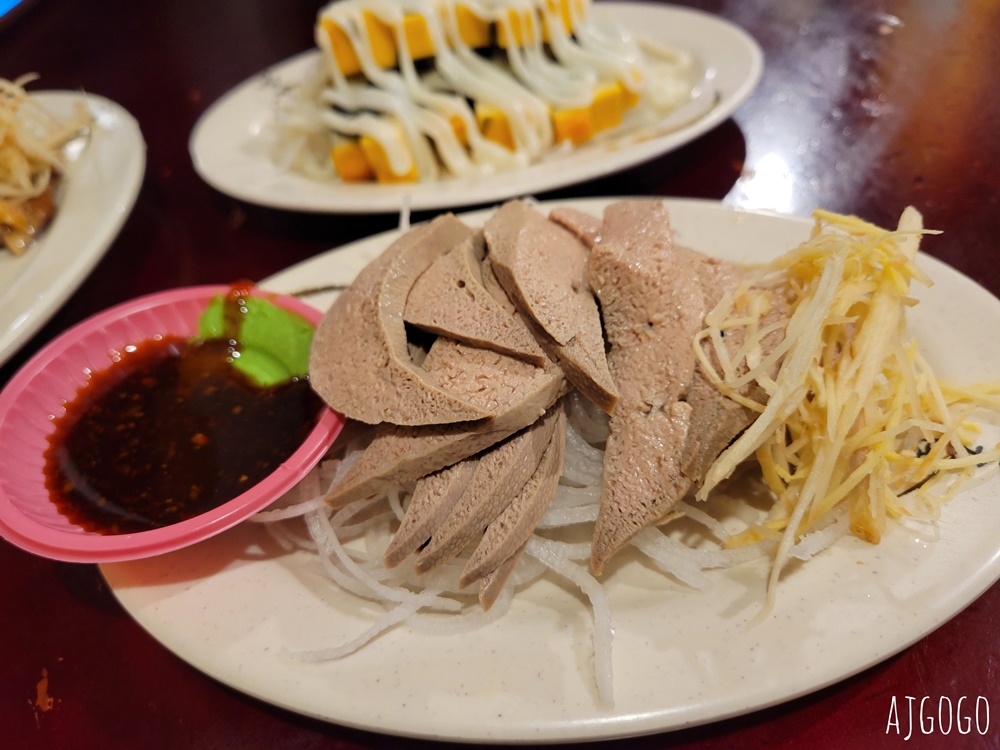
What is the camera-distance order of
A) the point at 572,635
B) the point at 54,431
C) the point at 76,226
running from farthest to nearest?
the point at 76,226 < the point at 54,431 < the point at 572,635

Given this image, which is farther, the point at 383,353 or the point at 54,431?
the point at 54,431

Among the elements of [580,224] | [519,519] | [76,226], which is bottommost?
[519,519]

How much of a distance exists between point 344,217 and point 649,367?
2.08 meters

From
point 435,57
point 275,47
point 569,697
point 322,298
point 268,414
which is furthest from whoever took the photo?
point 275,47

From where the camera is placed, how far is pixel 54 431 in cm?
190

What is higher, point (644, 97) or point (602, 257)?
point (602, 257)

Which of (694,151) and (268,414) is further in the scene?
(694,151)

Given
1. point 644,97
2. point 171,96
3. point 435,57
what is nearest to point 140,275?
point 435,57

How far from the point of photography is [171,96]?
4.55 meters

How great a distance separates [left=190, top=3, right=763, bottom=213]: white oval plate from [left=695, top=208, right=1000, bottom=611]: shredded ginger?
57.6 inches

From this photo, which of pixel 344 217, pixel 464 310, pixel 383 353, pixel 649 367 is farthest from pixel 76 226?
pixel 649 367

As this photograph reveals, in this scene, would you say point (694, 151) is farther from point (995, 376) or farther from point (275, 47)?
point (275, 47)

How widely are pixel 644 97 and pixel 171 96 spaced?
3.34 m

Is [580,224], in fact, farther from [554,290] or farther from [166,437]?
[166,437]
